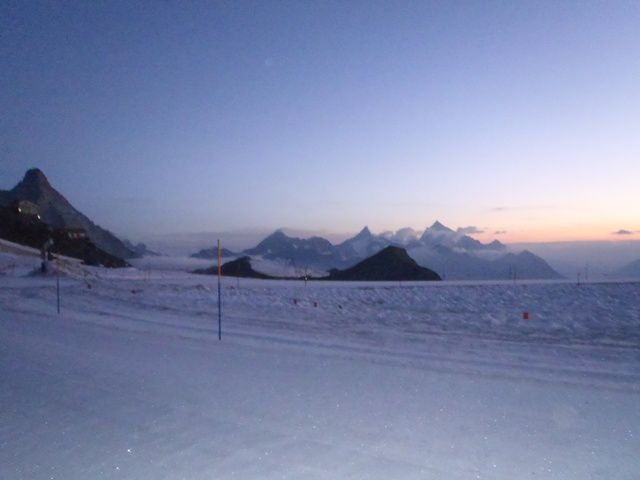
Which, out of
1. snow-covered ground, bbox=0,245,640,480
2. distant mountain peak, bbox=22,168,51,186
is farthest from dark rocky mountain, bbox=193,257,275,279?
distant mountain peak, bbox=22,168,51,186

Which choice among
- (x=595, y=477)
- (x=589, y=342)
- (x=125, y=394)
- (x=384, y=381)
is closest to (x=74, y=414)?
(x=125, y=394)

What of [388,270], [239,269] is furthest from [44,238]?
[388,270]

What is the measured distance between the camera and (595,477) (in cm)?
514

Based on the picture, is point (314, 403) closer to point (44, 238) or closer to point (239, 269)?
point (239, 269)

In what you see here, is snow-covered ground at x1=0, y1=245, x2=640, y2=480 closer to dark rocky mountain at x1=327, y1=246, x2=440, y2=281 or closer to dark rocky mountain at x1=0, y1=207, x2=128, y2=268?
dark rocky mountain at x1=327, y1=246, x2=440, y2=281

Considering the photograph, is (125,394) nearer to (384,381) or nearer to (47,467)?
(47,467)

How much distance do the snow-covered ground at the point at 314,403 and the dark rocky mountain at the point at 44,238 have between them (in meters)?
89.3

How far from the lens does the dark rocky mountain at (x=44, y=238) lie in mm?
96750

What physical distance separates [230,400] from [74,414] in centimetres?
214

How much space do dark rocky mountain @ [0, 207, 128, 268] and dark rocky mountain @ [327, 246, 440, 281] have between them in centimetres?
4670

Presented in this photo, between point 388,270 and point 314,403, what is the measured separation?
96.9 metres

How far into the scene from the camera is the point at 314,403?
24.8 feet

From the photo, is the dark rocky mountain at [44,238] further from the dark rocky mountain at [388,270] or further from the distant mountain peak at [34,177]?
the distant mountain peak at [34,177]

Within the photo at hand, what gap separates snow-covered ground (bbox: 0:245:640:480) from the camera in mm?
5406
